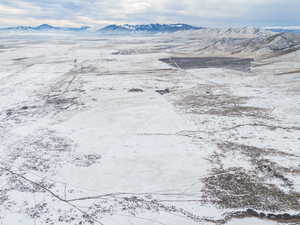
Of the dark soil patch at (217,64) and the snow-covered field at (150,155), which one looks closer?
the snow-covered field at (150,155)

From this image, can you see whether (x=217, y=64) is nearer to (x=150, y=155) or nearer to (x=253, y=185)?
(x=150, y=155)

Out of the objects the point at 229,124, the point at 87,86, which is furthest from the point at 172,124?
the point at 87,86

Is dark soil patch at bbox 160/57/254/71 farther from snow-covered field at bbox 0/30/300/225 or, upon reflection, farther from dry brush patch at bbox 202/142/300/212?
dry brush patch at bbox 202/142/300/212

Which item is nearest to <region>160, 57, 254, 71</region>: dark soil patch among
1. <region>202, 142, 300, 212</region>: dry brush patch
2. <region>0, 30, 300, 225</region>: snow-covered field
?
<region>0, 30, 300, 225</region>: snow-covered field

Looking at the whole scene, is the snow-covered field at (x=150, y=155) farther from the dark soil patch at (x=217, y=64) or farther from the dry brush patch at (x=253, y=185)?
the dark soil patch at (x=217, y=64)

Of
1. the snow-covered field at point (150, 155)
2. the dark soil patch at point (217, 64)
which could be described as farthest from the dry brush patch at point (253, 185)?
the dark soil patch at point (217, 64)

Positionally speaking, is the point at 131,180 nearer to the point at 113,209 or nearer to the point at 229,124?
the point at 113,209

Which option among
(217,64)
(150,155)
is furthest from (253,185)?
(217,64)

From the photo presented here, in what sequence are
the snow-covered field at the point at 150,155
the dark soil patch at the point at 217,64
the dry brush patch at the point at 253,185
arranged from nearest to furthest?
the snow-covered field at the point at 150,155 < the dry brush patch at the point at 253,185 < the dark soil patch at the point at 217,64

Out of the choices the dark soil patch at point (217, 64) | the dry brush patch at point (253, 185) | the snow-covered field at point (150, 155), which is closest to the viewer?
the snow-covered field at point (150, 155)

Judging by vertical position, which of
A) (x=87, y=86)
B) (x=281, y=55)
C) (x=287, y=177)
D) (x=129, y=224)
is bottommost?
(x=129, y=224)
